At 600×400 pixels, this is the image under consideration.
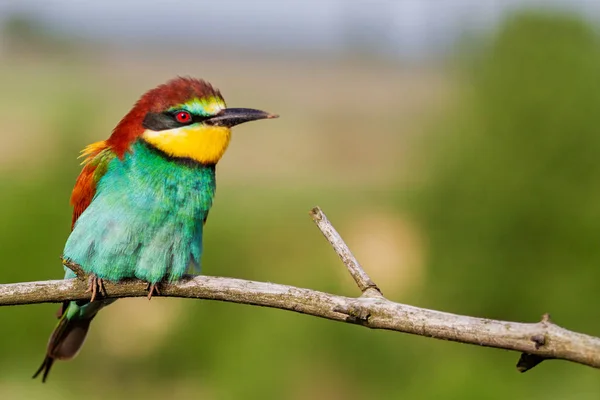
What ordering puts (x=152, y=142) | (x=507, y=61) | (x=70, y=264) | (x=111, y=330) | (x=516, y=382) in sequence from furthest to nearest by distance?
1. (x=111, y=330)
2. (x=507, y=61)
3. (x=516, y=382)
4. (x=152, y=142)
5. (x=70, y=264)

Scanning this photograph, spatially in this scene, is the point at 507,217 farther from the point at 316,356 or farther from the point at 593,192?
the point at 316,356

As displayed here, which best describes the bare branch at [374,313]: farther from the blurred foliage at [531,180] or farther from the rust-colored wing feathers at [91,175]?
the blurred foliage at [531,180]

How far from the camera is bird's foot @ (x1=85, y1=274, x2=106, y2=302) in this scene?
2669 millimetres

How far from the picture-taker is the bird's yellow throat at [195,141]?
287 centimetres

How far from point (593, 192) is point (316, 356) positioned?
8.22ft

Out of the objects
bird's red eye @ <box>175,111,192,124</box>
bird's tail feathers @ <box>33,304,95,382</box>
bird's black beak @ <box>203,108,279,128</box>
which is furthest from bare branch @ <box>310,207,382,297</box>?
bird's tail feathers @ <box>33,304,95,382</box>

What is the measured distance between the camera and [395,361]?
7016 millimetres

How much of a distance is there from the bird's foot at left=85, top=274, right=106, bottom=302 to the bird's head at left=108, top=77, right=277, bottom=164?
1.57ft

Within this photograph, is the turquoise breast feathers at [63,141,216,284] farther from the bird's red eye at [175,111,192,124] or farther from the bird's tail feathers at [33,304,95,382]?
the bird's tail feathers at [33,304,95,382]

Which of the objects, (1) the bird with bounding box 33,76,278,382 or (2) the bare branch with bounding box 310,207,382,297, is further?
(1) the bird with bounding box 33,76,278,382

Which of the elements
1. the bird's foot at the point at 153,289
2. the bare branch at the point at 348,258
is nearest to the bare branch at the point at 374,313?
the bare branch at the point at 348,258

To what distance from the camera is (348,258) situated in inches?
88.0

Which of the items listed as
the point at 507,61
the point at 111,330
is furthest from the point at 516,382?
the point at 111,330

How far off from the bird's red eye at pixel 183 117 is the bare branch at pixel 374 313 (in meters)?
0.59
